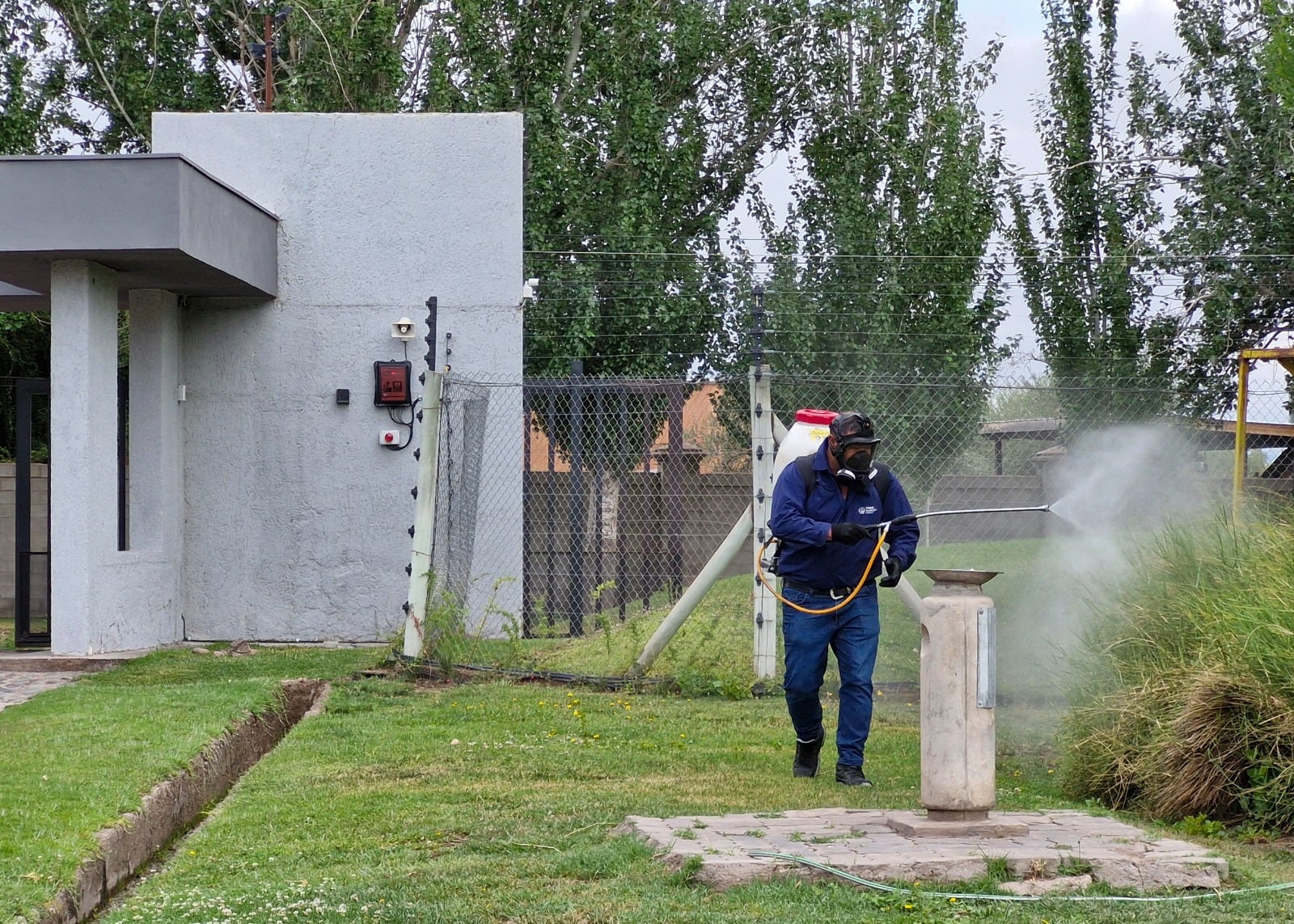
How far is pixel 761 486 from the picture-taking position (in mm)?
10336

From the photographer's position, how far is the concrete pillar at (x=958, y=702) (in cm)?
583

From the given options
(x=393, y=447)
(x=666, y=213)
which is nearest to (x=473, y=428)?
(x=393, y=447)

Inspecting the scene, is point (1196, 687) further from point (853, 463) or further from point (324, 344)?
point (324, 344)

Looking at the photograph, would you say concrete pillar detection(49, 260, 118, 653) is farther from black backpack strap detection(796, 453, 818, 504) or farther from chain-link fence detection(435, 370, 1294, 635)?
black backpack strap detection(796, 453, 818, 504)

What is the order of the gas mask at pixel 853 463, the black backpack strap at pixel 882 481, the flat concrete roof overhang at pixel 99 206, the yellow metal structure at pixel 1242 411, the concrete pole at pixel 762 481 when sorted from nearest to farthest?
the gas mask at pixel 853 463 → the black backpack strap at pixel 882 481 → the concrete pole at pixel 762 481 → the yellow metal structure at pixel 1242 411 → the flat concrete roof overhang at pixel 99 206

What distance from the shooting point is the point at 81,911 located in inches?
207

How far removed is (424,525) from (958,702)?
20.5 ft

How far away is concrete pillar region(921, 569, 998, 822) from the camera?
583cm

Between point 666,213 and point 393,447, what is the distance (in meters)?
10.5

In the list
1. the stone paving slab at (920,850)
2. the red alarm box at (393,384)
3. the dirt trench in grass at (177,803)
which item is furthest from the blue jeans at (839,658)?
the red alarm box at (393,384)

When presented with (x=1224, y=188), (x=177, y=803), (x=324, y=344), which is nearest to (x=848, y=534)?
(x=177, y=803)

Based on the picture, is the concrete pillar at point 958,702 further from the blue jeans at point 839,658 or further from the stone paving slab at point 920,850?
the blue jeans at point 839,658

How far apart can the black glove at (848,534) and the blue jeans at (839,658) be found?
42 cm

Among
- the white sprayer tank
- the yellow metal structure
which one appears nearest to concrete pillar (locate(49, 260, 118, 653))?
the white sprayer tank
